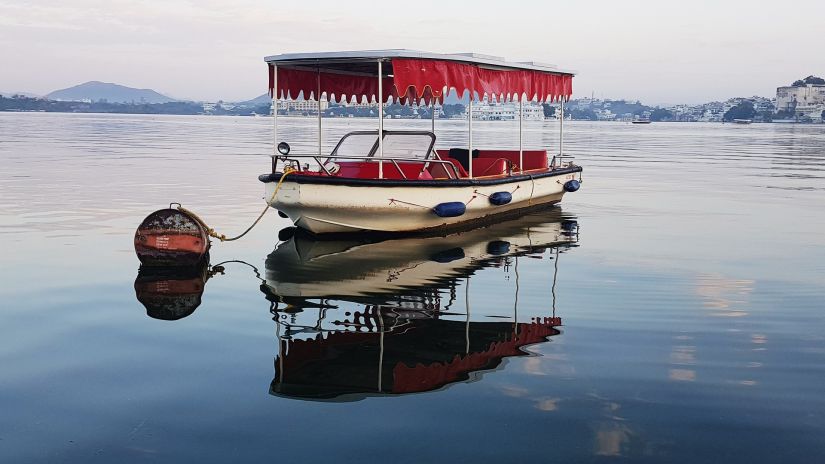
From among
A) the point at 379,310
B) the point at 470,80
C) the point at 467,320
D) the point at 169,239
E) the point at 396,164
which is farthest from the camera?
the point at 470,80

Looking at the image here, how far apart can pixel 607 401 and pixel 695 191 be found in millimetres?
19831

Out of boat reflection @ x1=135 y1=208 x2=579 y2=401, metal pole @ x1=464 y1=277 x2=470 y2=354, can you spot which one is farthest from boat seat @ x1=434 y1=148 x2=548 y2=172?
metal pole @ x1=464 y1=277 x2=470 y2=354

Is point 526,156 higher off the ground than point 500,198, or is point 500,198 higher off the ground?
point 526,156

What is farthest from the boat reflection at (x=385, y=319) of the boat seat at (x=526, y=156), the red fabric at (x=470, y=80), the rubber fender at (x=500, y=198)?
the boat seat at (x=526, y=156)

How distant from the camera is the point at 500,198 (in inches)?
658

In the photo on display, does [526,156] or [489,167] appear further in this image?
[526,156]

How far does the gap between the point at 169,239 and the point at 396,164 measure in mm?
4347

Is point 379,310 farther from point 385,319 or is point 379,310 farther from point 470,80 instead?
point 470,80

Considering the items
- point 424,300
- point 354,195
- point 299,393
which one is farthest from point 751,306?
point 354,195

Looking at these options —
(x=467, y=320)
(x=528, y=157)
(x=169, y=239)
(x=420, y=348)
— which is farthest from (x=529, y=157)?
(x=420, y=348)

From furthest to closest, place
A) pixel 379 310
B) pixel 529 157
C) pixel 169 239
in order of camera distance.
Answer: pixel 529 157 → pixel 169 239 → pixel 379 310

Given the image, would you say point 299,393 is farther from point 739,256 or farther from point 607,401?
point 739,256

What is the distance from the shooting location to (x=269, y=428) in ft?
18.7

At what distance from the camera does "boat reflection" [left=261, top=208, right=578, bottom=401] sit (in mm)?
6980
